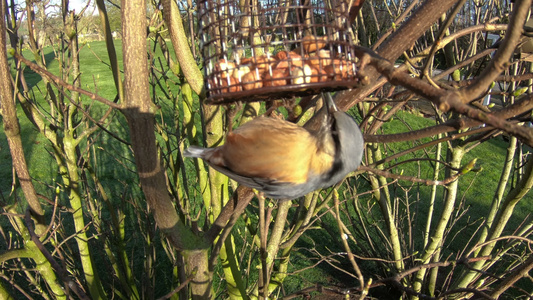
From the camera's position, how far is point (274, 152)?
5.81ft

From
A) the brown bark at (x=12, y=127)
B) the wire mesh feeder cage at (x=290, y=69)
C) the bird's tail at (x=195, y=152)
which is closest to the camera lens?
the wire mesh feeder cage at (x=290, y=69)

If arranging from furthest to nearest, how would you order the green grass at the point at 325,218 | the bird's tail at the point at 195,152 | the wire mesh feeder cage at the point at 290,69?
1. the green grass at the point at 325,218
2. the bird's tail at the point at 195,152
3. the wire mesh feeder cage at the point at 290,69

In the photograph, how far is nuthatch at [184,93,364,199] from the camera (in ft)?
5.78

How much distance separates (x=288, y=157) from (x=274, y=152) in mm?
61

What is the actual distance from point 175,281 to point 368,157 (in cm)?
192

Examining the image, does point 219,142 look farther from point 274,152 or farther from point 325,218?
point 325,218

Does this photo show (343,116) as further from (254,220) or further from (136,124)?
(254,220)

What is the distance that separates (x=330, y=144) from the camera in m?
1.77

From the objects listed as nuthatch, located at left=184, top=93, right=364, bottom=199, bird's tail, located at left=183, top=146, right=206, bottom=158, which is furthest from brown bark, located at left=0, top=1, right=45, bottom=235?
nuthatch, located at left=184, top=93, right=364, bottom=199

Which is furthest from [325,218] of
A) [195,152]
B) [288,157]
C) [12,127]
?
[12,127]

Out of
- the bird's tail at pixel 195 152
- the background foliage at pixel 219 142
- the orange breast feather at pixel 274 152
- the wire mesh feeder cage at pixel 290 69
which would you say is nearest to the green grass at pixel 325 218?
the background foliage at pixel 219 142

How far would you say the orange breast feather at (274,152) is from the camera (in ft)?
5.81

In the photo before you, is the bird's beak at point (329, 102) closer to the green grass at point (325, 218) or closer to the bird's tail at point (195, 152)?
the bird's tail at point (195, 152)

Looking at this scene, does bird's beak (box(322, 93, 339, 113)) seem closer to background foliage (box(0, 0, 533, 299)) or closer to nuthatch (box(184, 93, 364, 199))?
nuthatch (box(184, 93, 364, 199))
